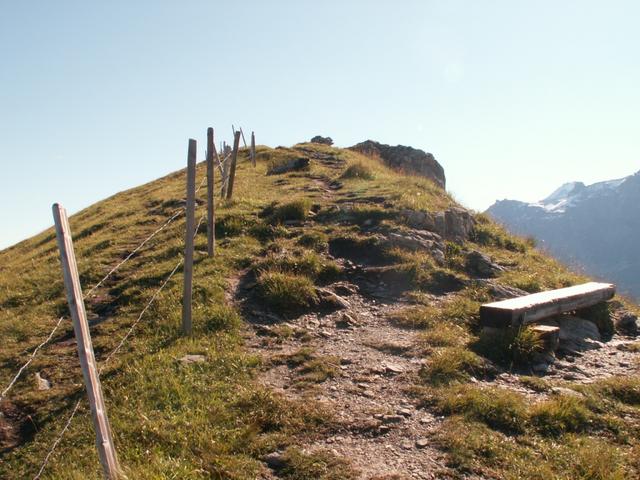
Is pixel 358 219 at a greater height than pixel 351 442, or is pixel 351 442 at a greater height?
pixel 358 219

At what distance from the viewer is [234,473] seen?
5352 mm

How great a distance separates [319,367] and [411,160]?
24661 mm

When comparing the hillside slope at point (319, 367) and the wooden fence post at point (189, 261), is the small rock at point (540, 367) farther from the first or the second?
the wooden fence post at point (189, 261)

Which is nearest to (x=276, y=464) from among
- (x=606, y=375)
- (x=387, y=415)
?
(x=387, y=415)

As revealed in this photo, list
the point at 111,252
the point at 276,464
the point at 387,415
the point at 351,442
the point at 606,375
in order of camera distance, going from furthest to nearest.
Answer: the point at 111,252 → the point at 606,375 → the point at 387,415 → the point at 351,442 → the point at 276,464

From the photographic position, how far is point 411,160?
31.0m

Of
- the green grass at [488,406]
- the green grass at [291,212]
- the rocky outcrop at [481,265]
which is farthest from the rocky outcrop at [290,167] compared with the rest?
the green grass at [488,406]

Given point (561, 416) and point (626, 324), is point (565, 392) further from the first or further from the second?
point (626, 324)

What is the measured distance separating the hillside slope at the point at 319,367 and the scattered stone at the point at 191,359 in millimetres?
59

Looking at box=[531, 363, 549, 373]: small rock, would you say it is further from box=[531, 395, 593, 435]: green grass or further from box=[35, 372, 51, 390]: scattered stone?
box=[35, 372, 51, 390]: scattered stone

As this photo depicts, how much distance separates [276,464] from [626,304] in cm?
1075

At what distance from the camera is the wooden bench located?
29.1ft

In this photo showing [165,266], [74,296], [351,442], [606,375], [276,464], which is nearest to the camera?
[74,296]

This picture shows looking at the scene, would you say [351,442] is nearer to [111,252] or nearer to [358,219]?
[358,219]
